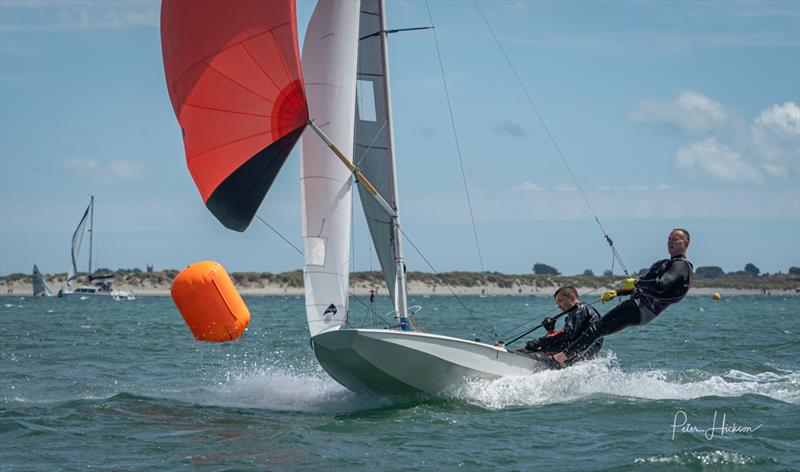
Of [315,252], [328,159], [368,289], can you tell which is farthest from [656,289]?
[368,289]

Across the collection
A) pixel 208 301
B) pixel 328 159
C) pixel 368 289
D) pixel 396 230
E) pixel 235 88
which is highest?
pixel 235 88

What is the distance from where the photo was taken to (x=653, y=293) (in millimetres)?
12688

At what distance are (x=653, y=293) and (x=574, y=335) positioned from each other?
1141mm

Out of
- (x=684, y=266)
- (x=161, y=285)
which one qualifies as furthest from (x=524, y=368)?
(x=161, y=285)

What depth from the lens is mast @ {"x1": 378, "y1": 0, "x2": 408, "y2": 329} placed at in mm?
13219

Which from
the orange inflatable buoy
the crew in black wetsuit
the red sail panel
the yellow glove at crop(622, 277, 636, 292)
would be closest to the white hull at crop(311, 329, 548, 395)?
the crew in black wetsuit

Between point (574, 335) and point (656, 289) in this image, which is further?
point (574, 335)

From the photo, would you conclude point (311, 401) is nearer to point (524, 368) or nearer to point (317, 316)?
point (317, 316)

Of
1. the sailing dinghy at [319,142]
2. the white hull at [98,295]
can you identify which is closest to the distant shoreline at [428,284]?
the white hull at [98,295]

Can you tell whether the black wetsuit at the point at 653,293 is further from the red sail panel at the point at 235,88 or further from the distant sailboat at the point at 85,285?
the distant sailboat at the point at 85,285

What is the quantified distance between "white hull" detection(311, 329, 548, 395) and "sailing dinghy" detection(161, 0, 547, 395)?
0.05 feet

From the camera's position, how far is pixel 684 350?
2188 centimetres

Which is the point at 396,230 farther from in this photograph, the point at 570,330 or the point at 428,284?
the point at 428,284

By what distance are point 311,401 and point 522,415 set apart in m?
2.99
